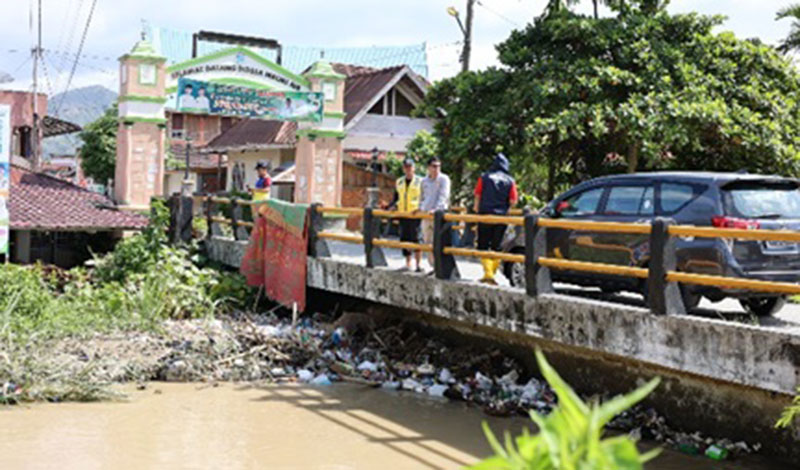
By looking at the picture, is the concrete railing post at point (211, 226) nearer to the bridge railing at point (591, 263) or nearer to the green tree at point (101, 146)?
the bridge railing at point (591, 263)

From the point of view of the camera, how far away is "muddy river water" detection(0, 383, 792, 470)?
8062 millimetres

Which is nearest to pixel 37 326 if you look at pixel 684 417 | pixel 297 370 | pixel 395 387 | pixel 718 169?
pixel 297 370

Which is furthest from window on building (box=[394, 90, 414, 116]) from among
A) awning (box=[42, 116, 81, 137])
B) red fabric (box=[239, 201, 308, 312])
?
red fabric (box=[239, 201, 308, 312])

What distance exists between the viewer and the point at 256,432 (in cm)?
911

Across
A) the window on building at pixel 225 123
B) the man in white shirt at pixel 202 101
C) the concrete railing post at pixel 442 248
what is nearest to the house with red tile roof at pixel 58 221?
the man in white shirt at pixel 202 101

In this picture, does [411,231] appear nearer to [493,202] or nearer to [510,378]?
[493,202]

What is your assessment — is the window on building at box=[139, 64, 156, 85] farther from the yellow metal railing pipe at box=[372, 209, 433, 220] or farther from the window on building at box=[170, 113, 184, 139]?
the window on building at box=[170, 113, 184, 139]

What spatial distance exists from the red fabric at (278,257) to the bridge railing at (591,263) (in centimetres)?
101

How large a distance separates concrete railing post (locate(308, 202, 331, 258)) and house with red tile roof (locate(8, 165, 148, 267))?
24.7ft

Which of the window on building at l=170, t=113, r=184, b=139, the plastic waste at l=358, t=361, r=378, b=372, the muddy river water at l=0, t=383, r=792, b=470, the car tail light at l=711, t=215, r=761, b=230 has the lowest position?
the muddy river water at l=0, t=383, r=792, b=470

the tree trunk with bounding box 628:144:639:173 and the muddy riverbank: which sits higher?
the tree trunk with bounding box 628:144:639:173

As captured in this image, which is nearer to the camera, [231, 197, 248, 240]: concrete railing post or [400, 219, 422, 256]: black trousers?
[400, 219, 422, 256]: black trousers

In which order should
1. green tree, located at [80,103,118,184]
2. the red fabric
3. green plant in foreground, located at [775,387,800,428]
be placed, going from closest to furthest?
1. green plant in foreground, located at [775,387,800,428]
2. the red fabric
3. green tree, located at [80,103,118,184]

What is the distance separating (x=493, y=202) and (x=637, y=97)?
5.53 metres
